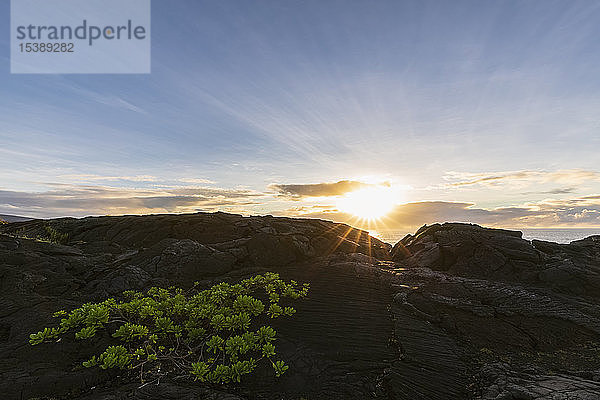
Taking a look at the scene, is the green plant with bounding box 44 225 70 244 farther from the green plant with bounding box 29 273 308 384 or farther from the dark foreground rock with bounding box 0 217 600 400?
the green plant with bounding box 29 273 308 384

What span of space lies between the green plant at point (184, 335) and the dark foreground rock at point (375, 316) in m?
0.44

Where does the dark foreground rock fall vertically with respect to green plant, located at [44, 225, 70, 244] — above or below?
below

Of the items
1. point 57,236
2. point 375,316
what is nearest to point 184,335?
point 375,316

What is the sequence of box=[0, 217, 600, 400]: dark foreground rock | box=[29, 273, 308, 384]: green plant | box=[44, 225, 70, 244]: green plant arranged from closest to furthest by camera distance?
1. box=[0, 217, 600, 400]: dark foreground rock
2. box=[29, 273, 308, 384]: green plant
3. box=[44, 225, 70, 244]: green plant

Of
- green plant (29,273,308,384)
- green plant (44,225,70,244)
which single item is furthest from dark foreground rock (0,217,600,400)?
green plant (44,225,70,244)

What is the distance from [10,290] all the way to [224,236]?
1439 centimetres

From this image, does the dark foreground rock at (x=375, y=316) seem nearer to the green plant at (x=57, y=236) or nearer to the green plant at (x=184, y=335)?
the green plant at (x=184, y=335)

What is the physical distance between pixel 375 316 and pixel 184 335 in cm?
709

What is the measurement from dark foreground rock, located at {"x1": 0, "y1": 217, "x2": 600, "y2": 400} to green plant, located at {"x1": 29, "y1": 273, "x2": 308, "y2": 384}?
17.3 inches

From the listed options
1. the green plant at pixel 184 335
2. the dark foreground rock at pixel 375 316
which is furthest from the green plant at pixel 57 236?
the green plant at pixel 184 335

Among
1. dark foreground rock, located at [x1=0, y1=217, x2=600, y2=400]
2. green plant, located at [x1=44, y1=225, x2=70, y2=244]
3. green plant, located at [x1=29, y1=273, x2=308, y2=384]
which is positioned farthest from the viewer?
green plant, located at [x1=44, y1=225, x2=70, y2=244]

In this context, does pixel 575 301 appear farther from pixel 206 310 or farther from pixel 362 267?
pixel 206 310

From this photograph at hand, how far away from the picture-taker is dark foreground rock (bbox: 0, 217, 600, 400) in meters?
7.34

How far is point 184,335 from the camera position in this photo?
953cm
